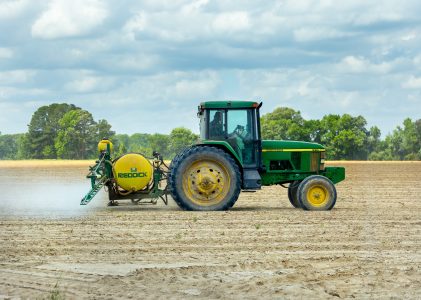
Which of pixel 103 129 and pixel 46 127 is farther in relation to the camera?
pixel 46 127

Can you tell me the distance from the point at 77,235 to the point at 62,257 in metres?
2.53

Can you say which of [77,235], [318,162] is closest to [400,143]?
[318,162]

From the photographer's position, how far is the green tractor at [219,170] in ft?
59.9

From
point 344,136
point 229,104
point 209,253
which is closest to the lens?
point 209,253

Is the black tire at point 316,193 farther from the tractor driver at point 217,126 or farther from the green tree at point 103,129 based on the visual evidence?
the green tree at point 103,129

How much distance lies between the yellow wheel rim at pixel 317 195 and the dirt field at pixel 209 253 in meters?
0.36

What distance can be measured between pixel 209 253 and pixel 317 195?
7400 millimetres

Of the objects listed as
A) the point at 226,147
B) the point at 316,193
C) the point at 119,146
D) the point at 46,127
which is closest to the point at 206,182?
the point at 226,147

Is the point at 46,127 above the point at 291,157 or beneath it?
above

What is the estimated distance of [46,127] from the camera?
92.2 metres

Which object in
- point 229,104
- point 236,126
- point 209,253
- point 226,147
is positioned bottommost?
point 209,253

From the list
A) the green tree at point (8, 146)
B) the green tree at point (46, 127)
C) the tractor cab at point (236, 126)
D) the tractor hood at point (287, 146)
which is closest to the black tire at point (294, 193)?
the tractor hood at point (287, 146)

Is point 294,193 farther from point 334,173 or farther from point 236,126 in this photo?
point 236,126

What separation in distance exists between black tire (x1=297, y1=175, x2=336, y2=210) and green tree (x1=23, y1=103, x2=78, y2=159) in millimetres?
74419
